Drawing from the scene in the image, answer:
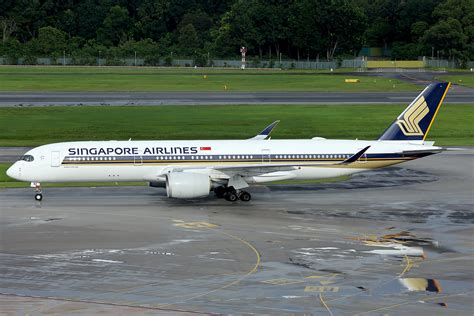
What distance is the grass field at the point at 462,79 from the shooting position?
136 m

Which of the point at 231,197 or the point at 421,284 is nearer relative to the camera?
the point at 421,284

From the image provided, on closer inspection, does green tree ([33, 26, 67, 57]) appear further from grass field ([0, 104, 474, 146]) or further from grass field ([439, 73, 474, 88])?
grass field ([0, 104, 474, 146])

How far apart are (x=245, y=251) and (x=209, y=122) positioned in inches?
2030

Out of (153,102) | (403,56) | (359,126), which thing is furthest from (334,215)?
(403,56)

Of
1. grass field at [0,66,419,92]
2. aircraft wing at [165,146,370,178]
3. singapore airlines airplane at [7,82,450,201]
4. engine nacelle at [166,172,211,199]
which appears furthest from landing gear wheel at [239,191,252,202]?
grass field at [0,66,419,92]

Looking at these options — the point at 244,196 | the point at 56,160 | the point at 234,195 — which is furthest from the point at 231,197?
the point at 56,160

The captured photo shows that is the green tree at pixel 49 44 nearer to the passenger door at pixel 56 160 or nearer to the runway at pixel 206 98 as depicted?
the runway at pixel 206 98

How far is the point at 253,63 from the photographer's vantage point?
184m

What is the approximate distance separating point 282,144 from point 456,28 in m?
138

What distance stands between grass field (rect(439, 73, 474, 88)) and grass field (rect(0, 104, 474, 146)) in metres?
34.5

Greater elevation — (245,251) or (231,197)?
(231,197)

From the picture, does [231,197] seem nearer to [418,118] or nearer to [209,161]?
[209,161]

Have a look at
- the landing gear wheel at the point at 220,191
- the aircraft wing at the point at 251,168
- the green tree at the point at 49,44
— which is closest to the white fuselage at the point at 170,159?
the aircraft wing at the point at 251,168

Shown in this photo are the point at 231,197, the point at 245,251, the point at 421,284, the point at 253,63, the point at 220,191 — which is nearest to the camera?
the point at 421,284
